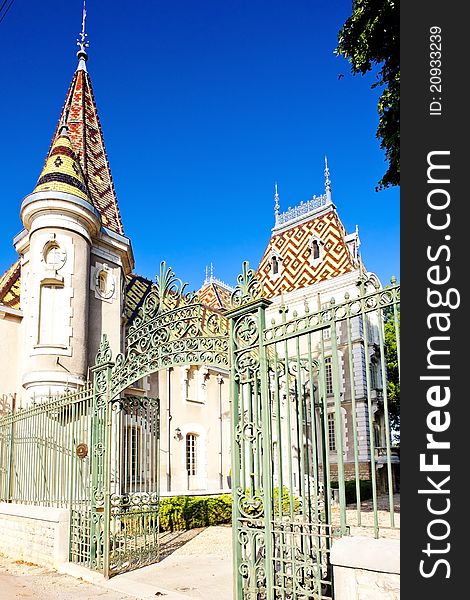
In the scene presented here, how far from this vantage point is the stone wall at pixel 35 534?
845 centimetres

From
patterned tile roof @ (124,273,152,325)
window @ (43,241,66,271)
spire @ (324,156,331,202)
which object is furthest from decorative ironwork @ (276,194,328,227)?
window @ (43,241,66,271)

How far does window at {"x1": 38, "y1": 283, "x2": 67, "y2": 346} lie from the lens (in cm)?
1455

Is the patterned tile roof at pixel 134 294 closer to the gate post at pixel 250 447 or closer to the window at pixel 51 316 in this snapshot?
the window at pixel 51 316

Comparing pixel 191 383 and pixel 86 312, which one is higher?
pixel 86 312

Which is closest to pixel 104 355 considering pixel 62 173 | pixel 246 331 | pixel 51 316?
pixel 246 331

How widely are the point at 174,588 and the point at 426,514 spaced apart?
502 cm

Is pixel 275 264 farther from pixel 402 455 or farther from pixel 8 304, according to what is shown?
pixel 402 455

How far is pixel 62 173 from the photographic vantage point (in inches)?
607

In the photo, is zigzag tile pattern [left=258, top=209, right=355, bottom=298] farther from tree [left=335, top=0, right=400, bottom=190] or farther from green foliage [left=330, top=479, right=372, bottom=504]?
tree [left=335, top=0, right=400, bottom=190]

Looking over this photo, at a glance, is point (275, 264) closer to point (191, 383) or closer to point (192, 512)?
point (191, 383)

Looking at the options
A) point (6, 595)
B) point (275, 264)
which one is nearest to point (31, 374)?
point (6, 595)

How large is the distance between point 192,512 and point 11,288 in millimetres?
8575

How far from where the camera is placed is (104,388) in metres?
8.45

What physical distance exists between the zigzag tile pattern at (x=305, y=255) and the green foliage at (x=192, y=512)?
1560 centimetres
